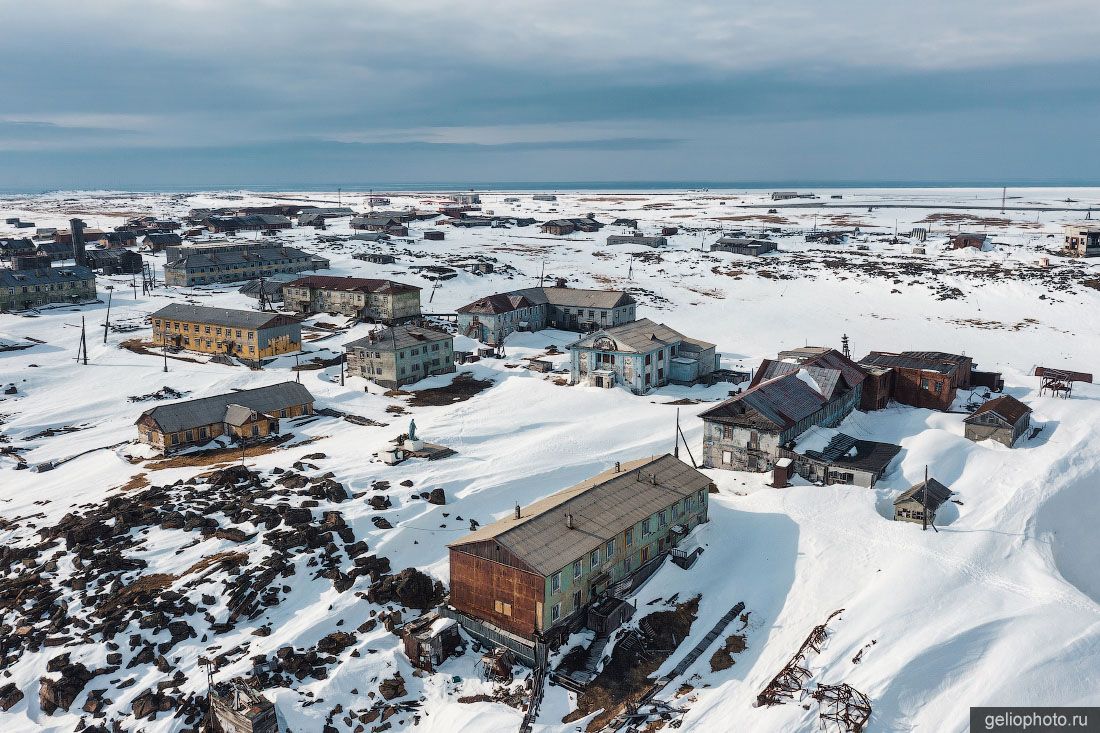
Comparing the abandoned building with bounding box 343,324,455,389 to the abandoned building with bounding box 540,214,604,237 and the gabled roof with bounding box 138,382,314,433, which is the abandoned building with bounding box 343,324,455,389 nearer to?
Result: the gabled roof with bounding box 138,382,314,433

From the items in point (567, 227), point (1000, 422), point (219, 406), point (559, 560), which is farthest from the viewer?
point (567, 227)

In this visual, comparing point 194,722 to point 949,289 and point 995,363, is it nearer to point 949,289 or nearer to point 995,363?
point 995,363

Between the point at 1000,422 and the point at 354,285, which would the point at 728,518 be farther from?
the point at 354,285

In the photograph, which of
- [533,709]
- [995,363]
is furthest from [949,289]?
[533,709]

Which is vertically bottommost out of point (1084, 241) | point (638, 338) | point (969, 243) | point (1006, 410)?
point (1006, 410)

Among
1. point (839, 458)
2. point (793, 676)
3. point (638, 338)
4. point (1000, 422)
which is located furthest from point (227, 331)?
point (1000, 422)

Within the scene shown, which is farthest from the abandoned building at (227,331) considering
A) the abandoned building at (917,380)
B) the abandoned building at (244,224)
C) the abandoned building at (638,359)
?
the abandoned building at (244,224)
